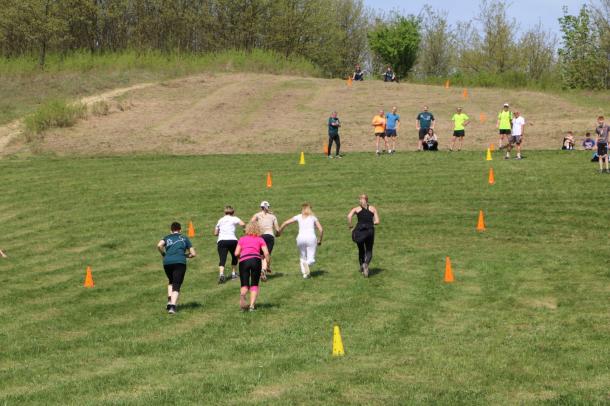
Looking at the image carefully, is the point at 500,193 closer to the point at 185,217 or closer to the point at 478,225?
the point at 478,225

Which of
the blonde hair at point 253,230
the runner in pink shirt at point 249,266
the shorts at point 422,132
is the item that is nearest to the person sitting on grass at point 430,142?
the shorts at point 422,132

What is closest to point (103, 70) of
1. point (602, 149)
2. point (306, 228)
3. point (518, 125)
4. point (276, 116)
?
point (276, 116)

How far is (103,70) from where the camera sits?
2537 inches

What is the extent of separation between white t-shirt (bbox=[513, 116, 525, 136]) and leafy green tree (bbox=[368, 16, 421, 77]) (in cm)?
4966

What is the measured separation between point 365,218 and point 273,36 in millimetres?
60413

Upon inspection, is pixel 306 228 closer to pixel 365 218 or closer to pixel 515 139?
pixel 365 218

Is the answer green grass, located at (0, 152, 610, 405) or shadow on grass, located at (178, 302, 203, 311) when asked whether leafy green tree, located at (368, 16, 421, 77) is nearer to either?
green grass, located at (0, 152, 610, 405)

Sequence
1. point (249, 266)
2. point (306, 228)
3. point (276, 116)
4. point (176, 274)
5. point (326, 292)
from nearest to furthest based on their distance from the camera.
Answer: point (249, 266) < point (176, 274) < point (326, 292) < point (306, 228) < point (276, 116)

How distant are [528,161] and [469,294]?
17529mm

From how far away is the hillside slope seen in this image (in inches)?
1762

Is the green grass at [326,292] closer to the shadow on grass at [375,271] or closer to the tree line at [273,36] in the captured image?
the shadow on grass at [375,271]

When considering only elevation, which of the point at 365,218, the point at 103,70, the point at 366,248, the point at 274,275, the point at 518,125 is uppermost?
the point at 103,70

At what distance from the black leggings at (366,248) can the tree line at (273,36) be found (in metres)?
45.5

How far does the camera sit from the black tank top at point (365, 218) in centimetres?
2144
